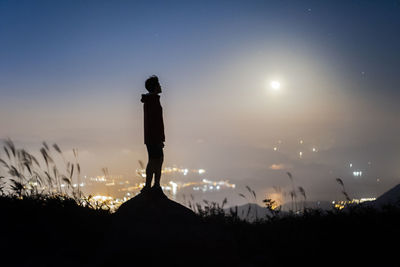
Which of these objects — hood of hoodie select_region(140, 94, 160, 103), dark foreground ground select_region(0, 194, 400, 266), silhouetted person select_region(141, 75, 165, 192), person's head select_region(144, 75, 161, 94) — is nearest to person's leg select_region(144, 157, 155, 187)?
silhouetted person select_region(141, 75, 165, 192)

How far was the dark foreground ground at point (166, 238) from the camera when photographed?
476 cm

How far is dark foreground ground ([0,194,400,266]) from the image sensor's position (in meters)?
4.76

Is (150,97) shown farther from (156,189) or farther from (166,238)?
(166,238)

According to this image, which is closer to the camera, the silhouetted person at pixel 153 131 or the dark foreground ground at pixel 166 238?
the dark foreground ground at pixel 166 238

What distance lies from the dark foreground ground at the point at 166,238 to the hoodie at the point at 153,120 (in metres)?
1.28

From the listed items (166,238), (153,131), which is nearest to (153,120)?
(153,131)

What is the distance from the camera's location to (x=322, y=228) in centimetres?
628

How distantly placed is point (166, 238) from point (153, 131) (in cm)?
241

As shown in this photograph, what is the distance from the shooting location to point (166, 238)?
5051 millimetres

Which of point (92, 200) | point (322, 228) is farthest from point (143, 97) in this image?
point (322, 228)

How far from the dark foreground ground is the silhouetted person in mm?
531

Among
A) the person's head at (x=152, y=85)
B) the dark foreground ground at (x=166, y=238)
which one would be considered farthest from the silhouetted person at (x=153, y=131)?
the dark foreground ground at (x=166, y=238)

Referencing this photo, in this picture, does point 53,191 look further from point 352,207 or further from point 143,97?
point 352,207

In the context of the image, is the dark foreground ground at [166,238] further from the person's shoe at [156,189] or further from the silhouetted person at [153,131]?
the silhouetted person at [153,131]
